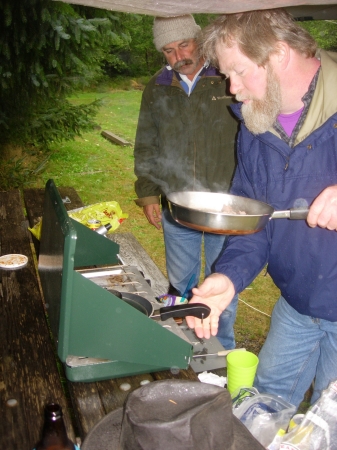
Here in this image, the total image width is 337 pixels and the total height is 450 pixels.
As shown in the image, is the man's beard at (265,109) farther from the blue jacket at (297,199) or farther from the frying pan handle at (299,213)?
the frying pan handle at (299,213)

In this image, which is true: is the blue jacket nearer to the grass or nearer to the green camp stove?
the green camp stove

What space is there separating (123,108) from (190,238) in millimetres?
10673

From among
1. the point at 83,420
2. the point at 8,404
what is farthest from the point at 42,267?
the point at 83,420

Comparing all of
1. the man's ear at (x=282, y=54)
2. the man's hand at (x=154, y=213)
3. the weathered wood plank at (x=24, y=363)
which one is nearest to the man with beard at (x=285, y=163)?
the man's ear at (x=282, y=54)

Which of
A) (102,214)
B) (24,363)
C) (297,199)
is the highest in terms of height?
(297,199)

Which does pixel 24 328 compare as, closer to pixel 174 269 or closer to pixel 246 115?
pixel 246 115

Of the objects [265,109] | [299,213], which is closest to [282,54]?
[265,109]

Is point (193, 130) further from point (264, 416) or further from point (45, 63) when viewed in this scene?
point (45, 63)

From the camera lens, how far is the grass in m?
4.43

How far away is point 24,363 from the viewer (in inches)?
64.1

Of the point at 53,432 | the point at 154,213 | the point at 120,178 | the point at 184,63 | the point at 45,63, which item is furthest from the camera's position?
the point at 120,178

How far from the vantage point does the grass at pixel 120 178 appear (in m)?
4.43

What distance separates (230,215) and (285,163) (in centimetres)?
48

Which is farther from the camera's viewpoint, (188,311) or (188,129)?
(188,129)
